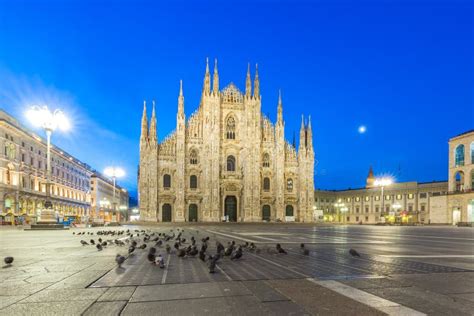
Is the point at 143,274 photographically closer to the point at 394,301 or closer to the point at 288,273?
the point at 288,273

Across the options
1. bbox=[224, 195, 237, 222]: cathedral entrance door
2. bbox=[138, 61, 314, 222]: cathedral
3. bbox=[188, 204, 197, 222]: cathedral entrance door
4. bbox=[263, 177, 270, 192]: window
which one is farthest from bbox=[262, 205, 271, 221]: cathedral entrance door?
bbox=[188, 204, 197, 222]: cathedral entrance door

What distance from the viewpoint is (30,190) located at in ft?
195

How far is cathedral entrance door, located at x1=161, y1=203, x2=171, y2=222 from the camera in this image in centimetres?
5956

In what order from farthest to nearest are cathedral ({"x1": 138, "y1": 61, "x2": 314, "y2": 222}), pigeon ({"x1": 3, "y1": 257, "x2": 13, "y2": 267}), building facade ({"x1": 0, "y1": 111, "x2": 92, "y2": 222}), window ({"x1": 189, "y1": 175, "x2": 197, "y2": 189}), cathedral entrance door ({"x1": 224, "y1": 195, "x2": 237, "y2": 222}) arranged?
cathedral entrance door ({"x1": 224, "y1": 195, "x2": 237, "y2": 222}), window ({"x1": 189, "y1": 175, "x2": 197, "y2": 189}), cathedral ({"x1": 138, "y1": 61, "x2": 314, "y2": 222}), building facade ({"x1": 0, "y1": 111, "x2": 92, "y2": 222}), pigeon ({"x1": 3, "y1": 257, "x2": 13, "y2": 267})

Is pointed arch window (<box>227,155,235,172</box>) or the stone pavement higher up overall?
pointed arch window (<box>227,155,235,172</box>)

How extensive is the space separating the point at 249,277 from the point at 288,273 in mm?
886

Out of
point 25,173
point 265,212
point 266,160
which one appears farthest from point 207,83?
point 25,173

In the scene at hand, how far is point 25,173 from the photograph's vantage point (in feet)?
193

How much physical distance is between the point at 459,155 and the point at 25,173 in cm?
7305

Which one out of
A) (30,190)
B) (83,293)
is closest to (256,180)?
(30,190)

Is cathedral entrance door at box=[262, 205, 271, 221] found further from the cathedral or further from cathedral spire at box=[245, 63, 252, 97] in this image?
cathedral spire at box=[245, 63, 252, 97]

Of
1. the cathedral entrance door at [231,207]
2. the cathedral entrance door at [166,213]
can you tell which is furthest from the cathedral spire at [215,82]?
the cathedral entrance door at [166,213]

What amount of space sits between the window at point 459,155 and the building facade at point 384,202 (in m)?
6.82

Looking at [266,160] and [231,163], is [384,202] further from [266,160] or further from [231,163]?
[231,163]
